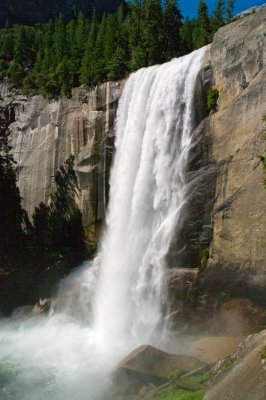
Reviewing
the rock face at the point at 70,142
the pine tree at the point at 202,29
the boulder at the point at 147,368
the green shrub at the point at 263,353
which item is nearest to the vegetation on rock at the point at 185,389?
the boulder at the point at 147,368

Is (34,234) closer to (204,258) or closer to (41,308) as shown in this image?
(41,308)

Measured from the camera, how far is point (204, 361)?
48.6ft

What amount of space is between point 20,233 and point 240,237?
22652 millimetres

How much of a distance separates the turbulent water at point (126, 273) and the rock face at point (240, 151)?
74.7 inches

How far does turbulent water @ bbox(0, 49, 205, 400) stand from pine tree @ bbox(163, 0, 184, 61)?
580 inches

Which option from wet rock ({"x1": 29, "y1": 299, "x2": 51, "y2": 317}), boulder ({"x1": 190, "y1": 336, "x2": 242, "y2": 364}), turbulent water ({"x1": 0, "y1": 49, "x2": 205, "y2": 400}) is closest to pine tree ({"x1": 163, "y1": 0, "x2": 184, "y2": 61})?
turbulent water ({"x1": 0, "y1": 49, "x2": 205, "y2": 400})

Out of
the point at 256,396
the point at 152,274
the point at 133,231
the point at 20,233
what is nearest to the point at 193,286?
the point at 152,274

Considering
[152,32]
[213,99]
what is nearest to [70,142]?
[213,99]

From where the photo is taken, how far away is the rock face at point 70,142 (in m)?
29.4

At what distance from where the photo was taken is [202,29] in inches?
1697

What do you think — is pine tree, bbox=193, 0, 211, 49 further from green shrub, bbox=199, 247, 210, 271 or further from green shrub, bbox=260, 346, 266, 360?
green shrub, bbox=260, 346, 266, 360

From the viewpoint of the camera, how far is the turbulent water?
56.5ft

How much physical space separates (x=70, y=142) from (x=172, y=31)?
1910cm

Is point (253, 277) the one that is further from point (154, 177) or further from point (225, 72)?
point (225, 72)
